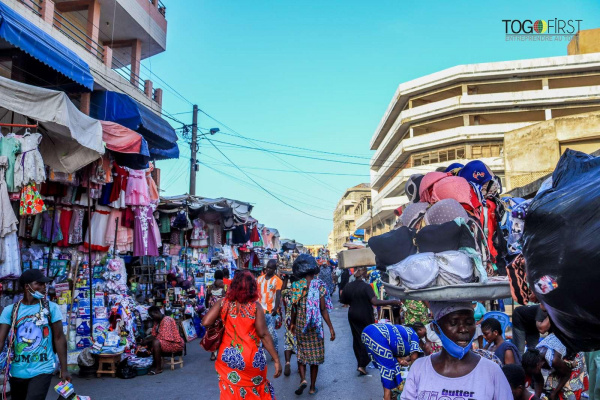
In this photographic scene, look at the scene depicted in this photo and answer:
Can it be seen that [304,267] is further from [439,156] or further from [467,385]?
[439,156]

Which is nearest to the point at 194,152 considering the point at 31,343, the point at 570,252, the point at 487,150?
the point at 31,343

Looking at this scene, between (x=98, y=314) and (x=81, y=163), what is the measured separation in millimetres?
3003

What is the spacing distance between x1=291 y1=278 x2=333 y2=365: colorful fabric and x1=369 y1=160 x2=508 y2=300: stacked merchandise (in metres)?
4.15

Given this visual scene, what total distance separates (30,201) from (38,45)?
264 centimetres

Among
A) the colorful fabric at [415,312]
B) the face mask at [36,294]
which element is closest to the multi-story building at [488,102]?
the colorful fabric at [415,312]

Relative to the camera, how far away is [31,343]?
4383 millimetres

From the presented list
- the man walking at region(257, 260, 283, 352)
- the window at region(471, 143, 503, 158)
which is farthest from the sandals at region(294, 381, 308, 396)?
the window at region(471, 143, 503, 158)

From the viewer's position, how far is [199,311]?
44.0 ft

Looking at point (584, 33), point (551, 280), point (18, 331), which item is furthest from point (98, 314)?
point (584, 33)

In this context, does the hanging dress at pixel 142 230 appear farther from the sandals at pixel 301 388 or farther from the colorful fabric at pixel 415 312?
the colorful fabric at pixel 415 312

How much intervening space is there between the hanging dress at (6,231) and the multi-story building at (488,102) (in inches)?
1354

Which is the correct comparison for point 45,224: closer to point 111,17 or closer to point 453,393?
point 453,393

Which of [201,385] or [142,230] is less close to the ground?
[142,230]

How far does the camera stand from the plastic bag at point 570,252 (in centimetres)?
153
